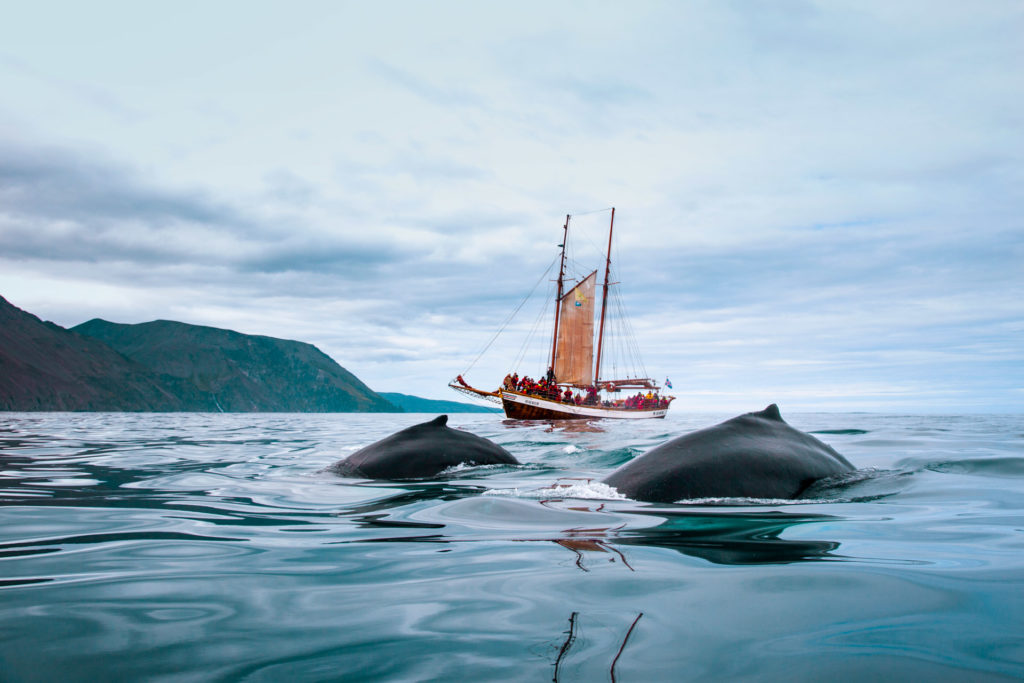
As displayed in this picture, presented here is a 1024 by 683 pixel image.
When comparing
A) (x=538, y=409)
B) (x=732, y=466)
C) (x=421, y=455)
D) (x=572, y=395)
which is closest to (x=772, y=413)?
(x=732, y=466)

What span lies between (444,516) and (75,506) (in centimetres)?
400

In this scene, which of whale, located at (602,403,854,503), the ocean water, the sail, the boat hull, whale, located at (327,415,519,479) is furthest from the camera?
the sail

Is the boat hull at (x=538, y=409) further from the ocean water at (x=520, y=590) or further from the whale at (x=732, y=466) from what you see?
the ocean water at (x=520, y=590)

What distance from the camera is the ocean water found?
2545 mm

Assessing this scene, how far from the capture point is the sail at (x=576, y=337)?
287 ft

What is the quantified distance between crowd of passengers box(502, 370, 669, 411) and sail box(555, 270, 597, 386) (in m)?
2.00

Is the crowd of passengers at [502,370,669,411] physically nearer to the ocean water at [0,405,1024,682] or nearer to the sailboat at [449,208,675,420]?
the sailboat at [449,208,675,420]

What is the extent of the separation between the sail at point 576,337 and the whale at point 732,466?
78.9 m

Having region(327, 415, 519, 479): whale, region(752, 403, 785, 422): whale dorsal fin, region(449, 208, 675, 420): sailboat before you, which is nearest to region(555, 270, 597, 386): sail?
region(449, 208, 675, 420): sailboat

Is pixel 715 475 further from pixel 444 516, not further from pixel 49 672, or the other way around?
pixel 49 672

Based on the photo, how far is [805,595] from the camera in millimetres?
3283

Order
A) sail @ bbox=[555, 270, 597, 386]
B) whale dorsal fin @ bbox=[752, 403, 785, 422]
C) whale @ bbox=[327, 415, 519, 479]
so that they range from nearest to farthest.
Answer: whale dorsal fin @ bbox=[752, 403, 785, 422]
whale @ bbox=[327, 415, 519, 479]
sail @ bbox=[555, 270, 597, 386]

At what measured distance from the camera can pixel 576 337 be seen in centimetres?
8881

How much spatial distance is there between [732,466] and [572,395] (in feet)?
254
